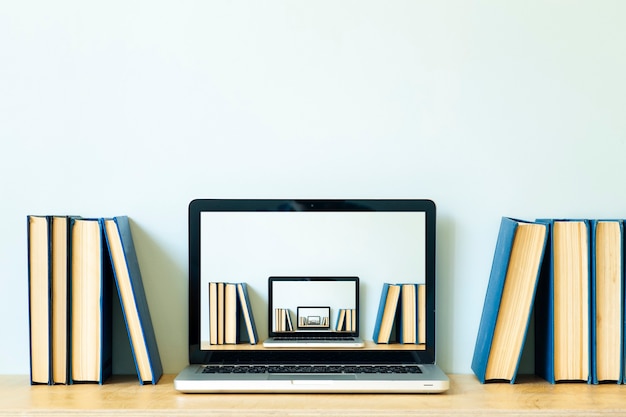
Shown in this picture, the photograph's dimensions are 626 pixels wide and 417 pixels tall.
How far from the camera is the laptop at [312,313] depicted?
135cm

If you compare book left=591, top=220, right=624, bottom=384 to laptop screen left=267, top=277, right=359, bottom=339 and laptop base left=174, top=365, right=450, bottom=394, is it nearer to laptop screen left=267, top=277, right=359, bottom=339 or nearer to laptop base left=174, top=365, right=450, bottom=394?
laptop base left=174, top=365, right=450, bottom=394

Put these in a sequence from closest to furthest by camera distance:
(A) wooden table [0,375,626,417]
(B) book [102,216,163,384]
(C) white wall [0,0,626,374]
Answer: (A) wooden table [0,375,626,417] < (B) book [102,216,163,384] < (C) white wall [0,0,626,374]

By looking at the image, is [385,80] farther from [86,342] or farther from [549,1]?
[86,342]

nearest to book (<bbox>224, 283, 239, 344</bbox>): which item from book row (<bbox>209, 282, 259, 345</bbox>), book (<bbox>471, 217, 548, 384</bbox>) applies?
book row (<bbox>209, 282, 259, 345</bbox>)

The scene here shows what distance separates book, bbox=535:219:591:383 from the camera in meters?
1.30

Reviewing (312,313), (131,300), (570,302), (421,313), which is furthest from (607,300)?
(131,300)

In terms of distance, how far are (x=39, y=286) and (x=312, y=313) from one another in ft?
1.80

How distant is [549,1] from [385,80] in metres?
0.40

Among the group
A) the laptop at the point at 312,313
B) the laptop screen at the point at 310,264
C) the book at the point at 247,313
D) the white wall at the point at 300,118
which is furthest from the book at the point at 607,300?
the book at the point at 247,313

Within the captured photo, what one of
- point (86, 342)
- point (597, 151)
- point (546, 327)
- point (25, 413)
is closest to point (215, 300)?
point (86, 342)

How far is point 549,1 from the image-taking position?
4.60 ft

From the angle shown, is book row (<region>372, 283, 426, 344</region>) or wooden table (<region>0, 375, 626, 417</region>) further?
book row (<region>372, 283, 426, 344</region>)

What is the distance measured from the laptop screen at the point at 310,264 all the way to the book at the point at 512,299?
125mm

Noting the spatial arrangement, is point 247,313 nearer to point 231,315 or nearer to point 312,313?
point 231,315
